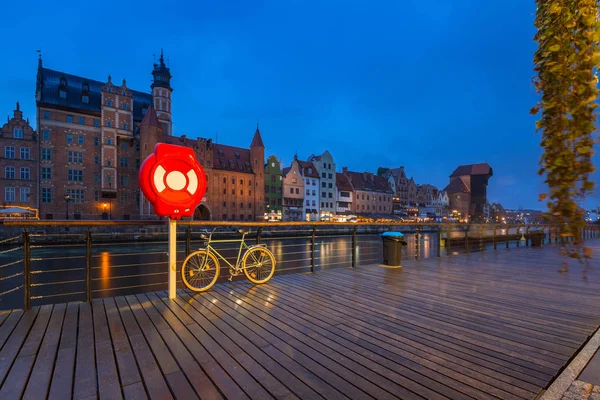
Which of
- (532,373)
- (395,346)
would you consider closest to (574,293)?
(532,373)

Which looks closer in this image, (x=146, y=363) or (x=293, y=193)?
(x=146, y=363)

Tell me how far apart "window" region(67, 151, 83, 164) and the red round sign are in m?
48.8

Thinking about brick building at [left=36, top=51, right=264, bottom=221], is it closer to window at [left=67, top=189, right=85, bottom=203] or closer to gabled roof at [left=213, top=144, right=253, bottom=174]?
window at [left=67, top=189, right=85, bottom=203]

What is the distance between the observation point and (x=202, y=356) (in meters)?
3.07

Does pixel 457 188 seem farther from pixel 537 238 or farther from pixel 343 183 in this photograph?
pixel 537 238

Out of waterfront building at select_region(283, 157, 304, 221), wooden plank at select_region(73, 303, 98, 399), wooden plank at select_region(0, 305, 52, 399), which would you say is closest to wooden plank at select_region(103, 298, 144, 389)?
wooden plank at select_region(73, 303, 98, 399)

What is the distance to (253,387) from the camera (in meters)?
2.53

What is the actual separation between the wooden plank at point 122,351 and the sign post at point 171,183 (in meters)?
1.09

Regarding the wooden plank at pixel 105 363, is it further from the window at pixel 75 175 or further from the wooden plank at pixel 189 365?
the window at pixel 75 175

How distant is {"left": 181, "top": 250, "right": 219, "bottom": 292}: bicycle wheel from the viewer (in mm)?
5566

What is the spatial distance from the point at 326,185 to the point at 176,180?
64.1 metres

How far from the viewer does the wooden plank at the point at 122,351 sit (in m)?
2.69

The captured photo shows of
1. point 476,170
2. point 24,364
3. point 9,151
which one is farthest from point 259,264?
point 476,170

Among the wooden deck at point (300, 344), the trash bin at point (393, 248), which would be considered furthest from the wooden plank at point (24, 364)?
the trash bin at point (393, 248)
